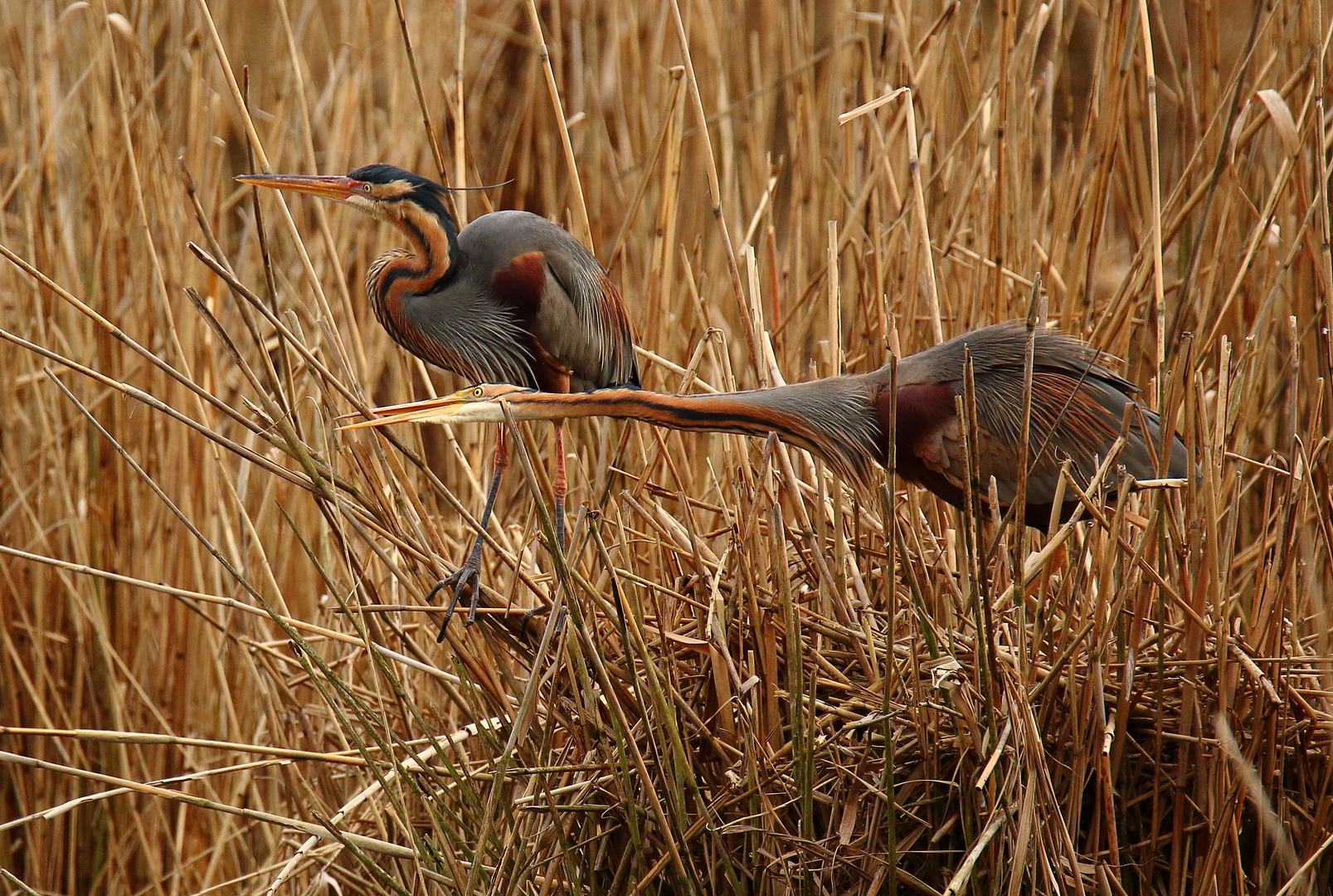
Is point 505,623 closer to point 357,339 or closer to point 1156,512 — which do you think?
point 357,339

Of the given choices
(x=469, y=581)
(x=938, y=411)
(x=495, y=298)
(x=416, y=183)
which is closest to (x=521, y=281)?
(x=495, y=298)

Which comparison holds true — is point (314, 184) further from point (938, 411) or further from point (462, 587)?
point (938, 411)

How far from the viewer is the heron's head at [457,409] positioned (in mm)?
1670

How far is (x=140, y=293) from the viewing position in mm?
2666

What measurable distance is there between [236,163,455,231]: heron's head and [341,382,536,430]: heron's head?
2.03 ft

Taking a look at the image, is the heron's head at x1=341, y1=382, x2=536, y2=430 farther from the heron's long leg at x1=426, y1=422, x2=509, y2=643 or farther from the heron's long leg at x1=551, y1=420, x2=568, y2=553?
the heron's long leg at x1=551, y1=420, x2=568, y2=553

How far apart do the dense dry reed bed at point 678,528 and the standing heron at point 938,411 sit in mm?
84

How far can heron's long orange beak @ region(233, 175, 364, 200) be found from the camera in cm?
201

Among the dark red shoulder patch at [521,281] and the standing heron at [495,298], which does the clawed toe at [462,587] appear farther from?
the dark red shoulder patch at [521,281]

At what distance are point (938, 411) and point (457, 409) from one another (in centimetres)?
84

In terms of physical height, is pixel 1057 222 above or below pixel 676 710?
above

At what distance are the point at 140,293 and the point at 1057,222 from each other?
6.20ft

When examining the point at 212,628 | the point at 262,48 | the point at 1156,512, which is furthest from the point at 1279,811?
the point at 262,48

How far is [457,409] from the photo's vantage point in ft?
5.64
